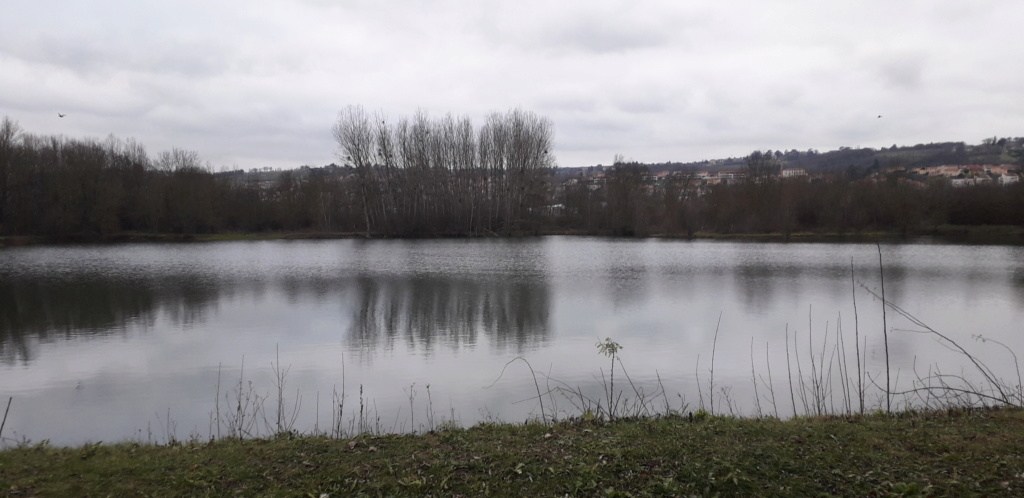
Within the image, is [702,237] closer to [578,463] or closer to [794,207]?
[794,207]

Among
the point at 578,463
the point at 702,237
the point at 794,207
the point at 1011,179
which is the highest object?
the point at 1011,179

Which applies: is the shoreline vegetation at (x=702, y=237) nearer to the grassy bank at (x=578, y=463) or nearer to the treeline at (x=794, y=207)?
the treeline at (x=794, y=207)

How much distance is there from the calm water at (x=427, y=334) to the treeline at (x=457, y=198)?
23.5m

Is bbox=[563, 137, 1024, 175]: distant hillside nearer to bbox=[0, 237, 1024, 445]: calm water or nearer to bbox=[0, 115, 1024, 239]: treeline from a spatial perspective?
bbox=[0, 115, 1024, 239]: treeline

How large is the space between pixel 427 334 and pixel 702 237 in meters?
37.2

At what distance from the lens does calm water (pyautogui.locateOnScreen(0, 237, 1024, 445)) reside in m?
7.00

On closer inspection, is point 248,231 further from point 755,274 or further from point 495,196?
point 755,274

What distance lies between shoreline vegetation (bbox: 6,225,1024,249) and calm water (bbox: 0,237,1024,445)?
721 inches

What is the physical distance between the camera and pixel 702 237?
44.7 m

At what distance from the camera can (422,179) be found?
48.8 m

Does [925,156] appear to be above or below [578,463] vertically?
above

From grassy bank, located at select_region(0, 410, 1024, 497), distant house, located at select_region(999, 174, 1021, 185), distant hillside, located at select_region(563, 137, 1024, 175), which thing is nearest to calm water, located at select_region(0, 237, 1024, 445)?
grassy bank, located at select_region(0, 410, 1024, 497)

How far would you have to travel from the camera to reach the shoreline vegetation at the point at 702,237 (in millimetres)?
38694

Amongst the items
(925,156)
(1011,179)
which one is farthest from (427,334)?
(925,156)
